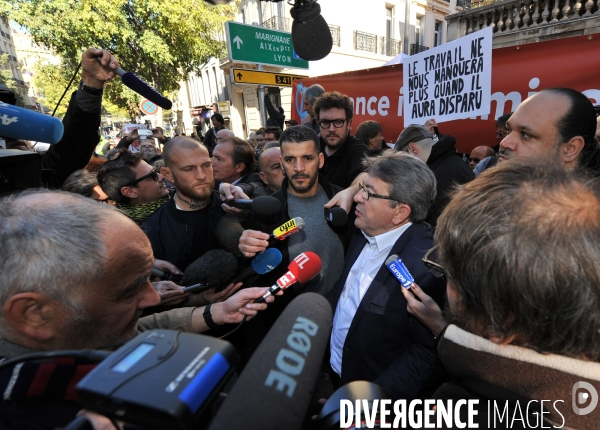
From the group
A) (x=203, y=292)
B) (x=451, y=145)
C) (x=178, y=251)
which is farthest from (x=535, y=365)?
(x=451, y=145)

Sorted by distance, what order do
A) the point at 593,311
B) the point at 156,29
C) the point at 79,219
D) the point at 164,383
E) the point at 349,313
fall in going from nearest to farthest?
1. the point at 164,383
2. the point at 593,311
3. the point at 79,219
4. the point at 349,313
5. the point at 156,29

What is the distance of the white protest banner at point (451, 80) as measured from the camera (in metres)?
3.29

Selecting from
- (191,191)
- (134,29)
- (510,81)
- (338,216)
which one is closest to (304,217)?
(338,216)

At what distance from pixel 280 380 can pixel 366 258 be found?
5.00 ft

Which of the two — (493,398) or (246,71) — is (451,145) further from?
(246,71)

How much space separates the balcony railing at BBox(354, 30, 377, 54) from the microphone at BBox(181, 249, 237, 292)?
62.0 feet

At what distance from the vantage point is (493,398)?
72cm

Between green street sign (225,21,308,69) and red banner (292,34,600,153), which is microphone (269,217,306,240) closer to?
red banner (292,34,600,153)

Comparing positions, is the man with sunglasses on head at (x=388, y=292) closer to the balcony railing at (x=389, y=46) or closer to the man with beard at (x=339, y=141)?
the man with beard at (x=339, y=141)

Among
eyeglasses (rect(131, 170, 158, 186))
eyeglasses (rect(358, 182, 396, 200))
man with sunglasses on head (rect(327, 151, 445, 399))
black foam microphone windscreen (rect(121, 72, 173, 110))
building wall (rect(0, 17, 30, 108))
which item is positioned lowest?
man with sunglasses on head (rect(327, 151, 445, 399))

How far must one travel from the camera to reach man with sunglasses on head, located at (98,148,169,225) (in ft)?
8.64

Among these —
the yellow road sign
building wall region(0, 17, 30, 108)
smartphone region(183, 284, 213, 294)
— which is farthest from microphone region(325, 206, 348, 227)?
building wall region(0, 17, 30, 108)

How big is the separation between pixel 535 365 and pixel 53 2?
17694 mm

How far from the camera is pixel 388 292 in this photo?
1675 mm
